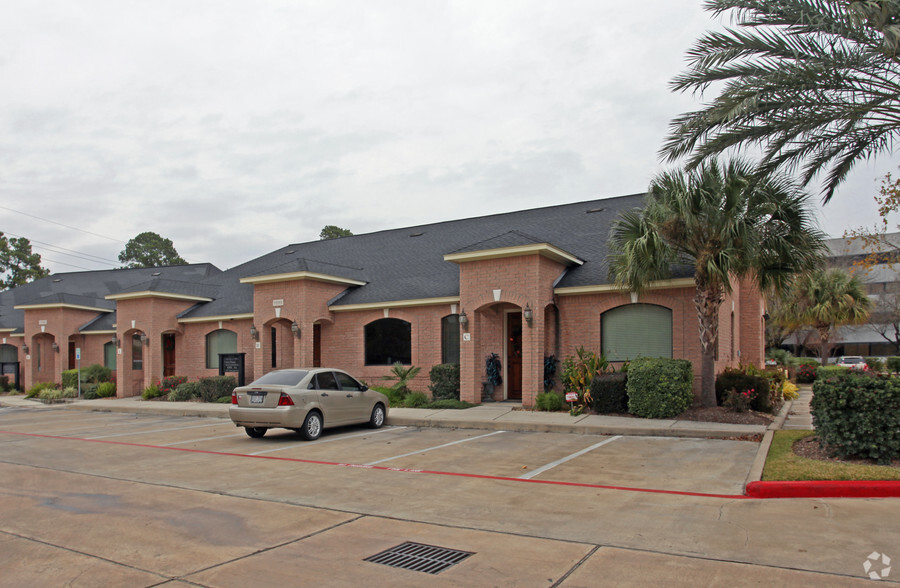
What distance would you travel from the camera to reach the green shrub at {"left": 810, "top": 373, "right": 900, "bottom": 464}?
29.2 ft

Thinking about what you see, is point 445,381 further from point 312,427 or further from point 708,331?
point 708,331

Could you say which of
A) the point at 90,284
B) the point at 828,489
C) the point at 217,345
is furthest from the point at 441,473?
the point at 90,284

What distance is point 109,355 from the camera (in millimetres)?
31125

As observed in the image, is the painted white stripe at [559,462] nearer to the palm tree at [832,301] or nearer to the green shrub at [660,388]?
the green shrub at [660,388]

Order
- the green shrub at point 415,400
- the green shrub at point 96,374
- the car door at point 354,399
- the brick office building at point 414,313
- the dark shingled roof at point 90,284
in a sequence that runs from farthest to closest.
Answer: the dark shingled roof at point 90,284, the green shrub at point 96,374, the green shrub at point 415,400, the brick office building at point 414,313, the car door at point 354,399

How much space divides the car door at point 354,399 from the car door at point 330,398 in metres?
0.13

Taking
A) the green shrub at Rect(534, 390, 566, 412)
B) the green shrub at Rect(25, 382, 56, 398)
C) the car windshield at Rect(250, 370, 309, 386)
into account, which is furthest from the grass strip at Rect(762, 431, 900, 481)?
the green shrub at Rect(25, 382, 56, 398)

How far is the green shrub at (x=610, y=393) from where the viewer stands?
15484 mm

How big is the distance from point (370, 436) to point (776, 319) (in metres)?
29.5

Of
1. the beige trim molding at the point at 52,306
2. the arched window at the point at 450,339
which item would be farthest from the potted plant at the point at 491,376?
the beige trim molding at the point at 52,306

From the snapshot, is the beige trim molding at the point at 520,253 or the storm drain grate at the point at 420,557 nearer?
the storm drain grate at the point at 420,557

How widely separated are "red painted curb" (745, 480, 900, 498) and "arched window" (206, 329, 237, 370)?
2205 cm

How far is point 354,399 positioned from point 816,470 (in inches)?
366

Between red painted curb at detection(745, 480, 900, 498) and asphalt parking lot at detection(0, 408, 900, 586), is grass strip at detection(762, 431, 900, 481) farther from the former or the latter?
asphalt parking lot at detection(0, 408, 900, 586)
